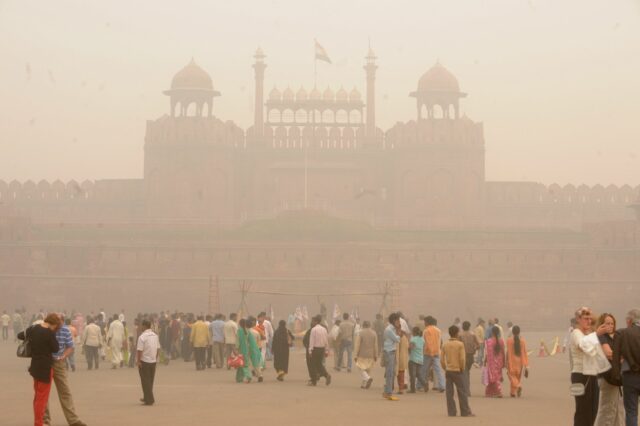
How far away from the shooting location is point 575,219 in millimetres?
51094

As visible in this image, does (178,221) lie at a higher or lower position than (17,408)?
higher

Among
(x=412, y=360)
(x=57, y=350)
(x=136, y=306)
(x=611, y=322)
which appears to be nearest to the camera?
(x=611, y=322)

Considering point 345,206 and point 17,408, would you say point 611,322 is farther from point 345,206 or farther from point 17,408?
point 345,206

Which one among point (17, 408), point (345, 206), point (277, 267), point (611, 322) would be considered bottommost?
point (17, 408)

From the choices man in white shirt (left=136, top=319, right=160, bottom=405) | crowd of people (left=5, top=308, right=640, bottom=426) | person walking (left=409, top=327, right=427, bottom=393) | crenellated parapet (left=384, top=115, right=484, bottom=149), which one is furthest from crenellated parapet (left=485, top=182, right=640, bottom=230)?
man in white shirt (left=136, top=319, right=160, bottom=405)

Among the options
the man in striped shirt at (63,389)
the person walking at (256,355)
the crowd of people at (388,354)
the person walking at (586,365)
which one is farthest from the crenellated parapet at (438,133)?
the person walking at (586,365)

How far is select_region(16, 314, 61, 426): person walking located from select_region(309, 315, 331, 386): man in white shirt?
5047 millimetres

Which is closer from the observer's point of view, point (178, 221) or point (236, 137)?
point (178, 221)

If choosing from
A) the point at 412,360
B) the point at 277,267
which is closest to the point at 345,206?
the point at 277,267

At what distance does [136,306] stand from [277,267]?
14.9ft

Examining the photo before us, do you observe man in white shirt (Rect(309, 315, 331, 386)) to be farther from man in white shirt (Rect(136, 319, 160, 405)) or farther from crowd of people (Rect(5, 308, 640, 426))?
man in white shirt (Rect(136, 319, 160, 405))

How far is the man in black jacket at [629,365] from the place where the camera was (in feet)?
25.7

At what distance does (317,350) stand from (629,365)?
6603 mm

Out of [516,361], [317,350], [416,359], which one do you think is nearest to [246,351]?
[317,350]
